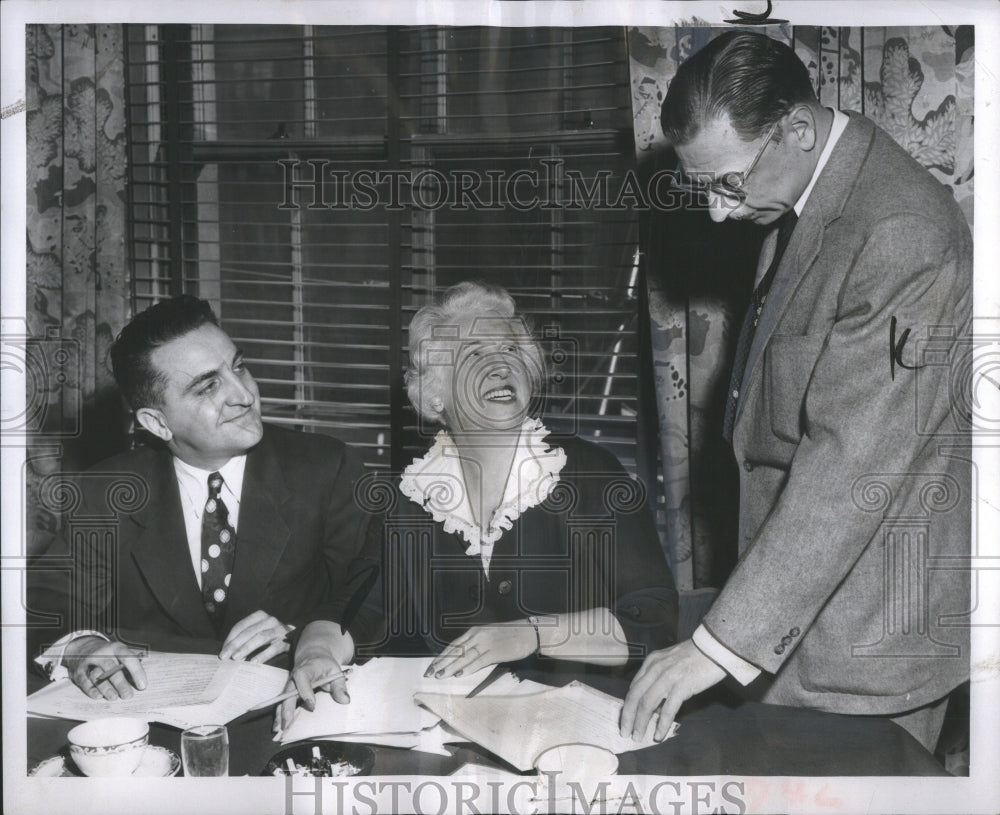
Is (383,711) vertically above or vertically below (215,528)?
below

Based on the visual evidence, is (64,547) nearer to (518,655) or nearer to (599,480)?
(518,655)

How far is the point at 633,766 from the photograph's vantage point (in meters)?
1.42

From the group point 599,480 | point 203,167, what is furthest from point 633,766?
point 203,167

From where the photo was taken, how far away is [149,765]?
4.79ft

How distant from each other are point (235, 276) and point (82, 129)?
336 mm

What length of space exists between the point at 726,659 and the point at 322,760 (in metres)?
0.63

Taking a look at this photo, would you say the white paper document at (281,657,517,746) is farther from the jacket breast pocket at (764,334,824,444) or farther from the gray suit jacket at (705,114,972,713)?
the jacket breast pocket at (764,334,824,444)

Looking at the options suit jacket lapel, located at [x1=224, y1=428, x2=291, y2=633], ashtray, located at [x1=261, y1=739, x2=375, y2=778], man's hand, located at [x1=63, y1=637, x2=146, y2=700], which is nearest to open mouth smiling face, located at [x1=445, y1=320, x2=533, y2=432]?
suit jacket lapel, located at [x1=224, y1=428, x2=291, y2=633]

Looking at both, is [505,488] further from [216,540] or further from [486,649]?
[216,540]

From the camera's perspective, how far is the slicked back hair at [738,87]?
139cm

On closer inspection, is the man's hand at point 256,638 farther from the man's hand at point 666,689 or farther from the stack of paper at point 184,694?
the man's hand at point 666,689

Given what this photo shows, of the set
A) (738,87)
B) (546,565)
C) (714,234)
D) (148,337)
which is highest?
(738,87)

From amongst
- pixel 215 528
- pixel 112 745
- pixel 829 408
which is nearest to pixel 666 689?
pixel 829 408

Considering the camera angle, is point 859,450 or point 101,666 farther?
point 101,666
